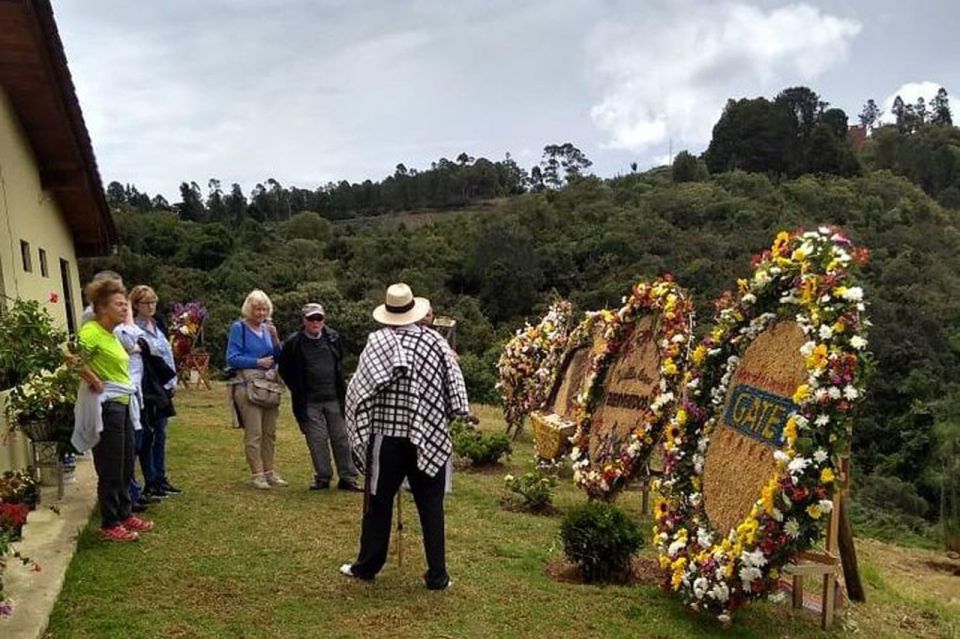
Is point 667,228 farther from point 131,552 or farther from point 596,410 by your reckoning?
point 131,552

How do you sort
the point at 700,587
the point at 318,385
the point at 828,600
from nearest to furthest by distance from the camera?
the point at 700,587 → the point at 828,600 → the point at 318,385

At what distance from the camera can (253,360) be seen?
24.5ft

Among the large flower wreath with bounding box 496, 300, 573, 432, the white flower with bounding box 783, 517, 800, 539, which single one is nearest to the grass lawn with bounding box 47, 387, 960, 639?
the white flower with bounding box 783, 517, 800, 539

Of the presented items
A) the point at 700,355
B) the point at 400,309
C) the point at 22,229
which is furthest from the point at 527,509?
the point at 22,229

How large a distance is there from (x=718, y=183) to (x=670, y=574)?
2069 inches

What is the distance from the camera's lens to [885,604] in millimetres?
5672

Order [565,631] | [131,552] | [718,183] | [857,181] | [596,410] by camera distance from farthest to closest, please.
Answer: [718,183], [857,181], [596,410], [131,552], [565,631]

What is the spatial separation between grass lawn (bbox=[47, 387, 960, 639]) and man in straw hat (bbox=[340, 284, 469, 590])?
440 mm

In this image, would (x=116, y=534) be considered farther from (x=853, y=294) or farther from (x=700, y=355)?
(x=853, y=294)

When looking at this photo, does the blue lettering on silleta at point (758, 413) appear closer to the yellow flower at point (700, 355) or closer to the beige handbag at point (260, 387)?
the yellow flower at point (700, 355)

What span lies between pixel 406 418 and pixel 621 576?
1.95 m

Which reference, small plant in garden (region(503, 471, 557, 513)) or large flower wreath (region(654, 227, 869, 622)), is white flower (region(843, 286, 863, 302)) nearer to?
large flower wreath (region(654, 227, 869, 622))

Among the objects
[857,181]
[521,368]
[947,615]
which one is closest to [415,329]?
[947,615]

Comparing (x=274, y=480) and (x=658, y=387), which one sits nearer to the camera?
(x=658, y=387)
